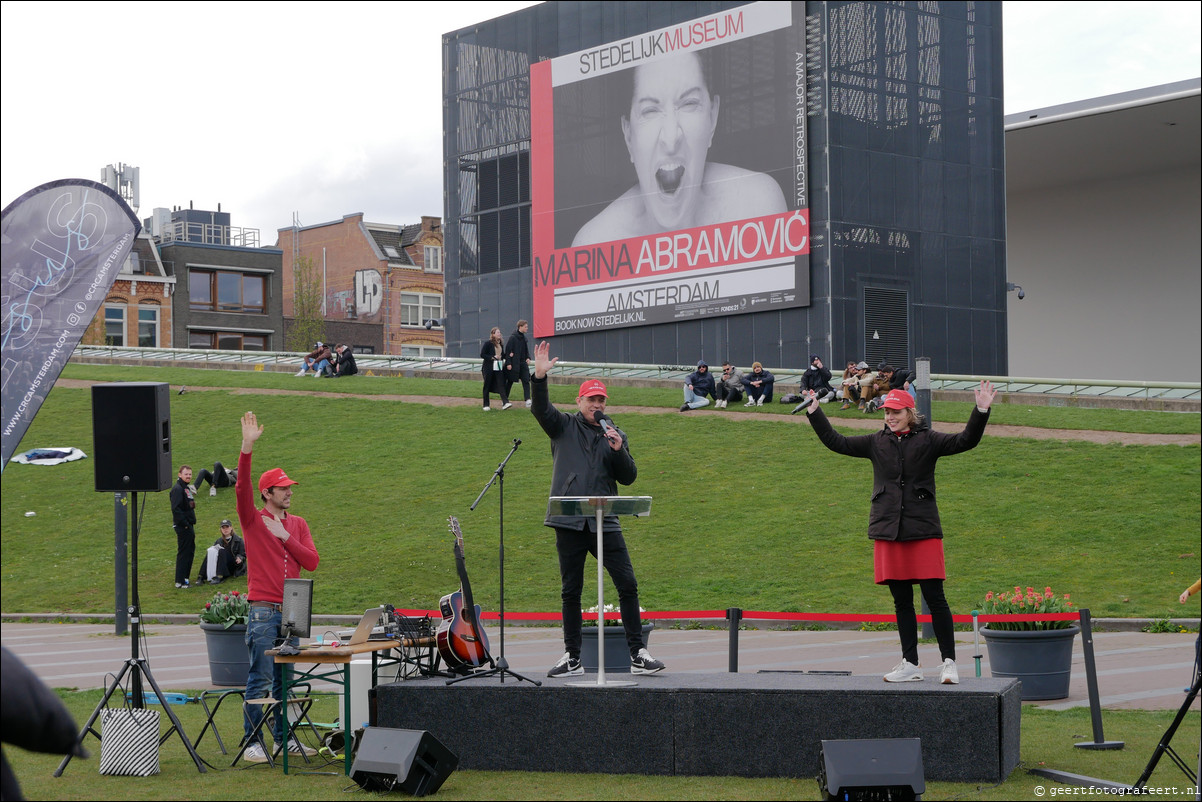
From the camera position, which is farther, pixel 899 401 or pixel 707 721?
pixel 899 401

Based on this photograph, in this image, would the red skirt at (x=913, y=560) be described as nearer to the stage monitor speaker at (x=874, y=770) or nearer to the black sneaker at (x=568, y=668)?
the stage monitor speaker at (x=874, y=770)

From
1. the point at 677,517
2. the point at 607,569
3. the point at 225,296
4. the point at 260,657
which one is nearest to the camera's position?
the point at 607,569

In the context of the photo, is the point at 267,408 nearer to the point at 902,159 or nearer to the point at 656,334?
the point at 656,334

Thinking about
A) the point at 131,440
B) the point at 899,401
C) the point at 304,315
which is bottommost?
the point at 131,440

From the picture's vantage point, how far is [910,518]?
26.6 ft

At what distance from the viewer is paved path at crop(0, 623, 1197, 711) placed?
12078 millimetres

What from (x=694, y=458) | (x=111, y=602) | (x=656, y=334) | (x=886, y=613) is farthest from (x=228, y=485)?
(x=656, y=334)

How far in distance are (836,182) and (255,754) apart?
3542 centimetres

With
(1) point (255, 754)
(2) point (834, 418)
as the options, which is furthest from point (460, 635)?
(2) point (834, 418)

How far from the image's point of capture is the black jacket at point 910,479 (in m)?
8.09

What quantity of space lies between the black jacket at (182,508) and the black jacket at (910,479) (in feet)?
56.3

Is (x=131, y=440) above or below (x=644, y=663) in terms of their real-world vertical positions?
above

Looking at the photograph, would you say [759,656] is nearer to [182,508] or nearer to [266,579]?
[266,579]

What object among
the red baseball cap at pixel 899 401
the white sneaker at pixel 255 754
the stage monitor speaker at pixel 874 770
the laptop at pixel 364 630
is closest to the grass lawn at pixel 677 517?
the white sneaker at pixel 255 754
